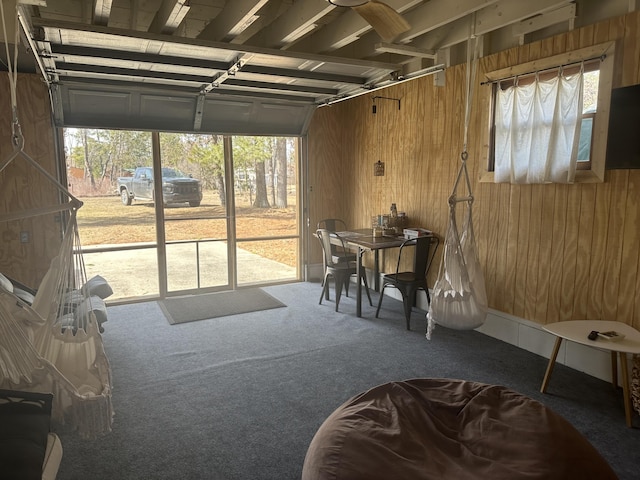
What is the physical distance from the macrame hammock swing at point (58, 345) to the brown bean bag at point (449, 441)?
1.07 metres

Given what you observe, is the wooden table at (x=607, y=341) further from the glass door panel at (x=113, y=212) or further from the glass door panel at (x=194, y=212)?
the glass door panel at (x=113, y=212)

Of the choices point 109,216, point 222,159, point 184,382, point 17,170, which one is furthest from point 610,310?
point 17,170

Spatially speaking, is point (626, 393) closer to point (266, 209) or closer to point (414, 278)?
point (414, 278)

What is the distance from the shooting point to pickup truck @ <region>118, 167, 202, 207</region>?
5.14 meters

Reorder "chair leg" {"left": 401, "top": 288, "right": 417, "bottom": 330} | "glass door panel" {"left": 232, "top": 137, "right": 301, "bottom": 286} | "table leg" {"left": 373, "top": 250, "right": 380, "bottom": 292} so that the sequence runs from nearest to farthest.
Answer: "chair leg" {"left": 401, "top": 288, "right": 417, "bottom": 330} → "table leg" {"left": 373, "top": 250, "right": 380, "bottom": 292} → "glass door panel" {"left": 232, "top": 137, "right": 301, "bottom": 286}

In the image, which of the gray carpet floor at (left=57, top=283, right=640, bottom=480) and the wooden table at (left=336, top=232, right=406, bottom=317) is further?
the wooden table at (left=336, top=232, right=406, bottom=317)

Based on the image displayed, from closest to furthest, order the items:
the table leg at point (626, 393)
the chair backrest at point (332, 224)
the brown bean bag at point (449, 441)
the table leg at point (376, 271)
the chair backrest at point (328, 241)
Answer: the brown bean bag at point (449, 441), the table leg at point (626, 393), the chair backrest at point (328, 241), the table leg at point (376, 271), the chair backrest at point (332, 224)

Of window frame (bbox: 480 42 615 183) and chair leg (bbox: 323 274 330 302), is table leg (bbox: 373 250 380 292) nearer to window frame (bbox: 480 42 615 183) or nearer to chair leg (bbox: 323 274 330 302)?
chair leg (bbox: 323 274 330 302)

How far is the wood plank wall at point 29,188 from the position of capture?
173 inches

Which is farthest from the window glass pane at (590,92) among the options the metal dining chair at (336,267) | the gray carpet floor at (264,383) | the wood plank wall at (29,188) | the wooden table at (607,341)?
the wood plank wall at (29,188)

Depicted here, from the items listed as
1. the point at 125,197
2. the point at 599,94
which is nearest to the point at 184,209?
the point at 125,197

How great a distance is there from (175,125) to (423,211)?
120 inches

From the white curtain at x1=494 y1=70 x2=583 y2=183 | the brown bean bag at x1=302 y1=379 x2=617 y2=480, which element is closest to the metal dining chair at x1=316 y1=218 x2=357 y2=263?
the white curtain at x1=494 y1=70 x2=583 y2=183

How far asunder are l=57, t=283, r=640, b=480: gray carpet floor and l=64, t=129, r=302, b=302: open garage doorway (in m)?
0.73
